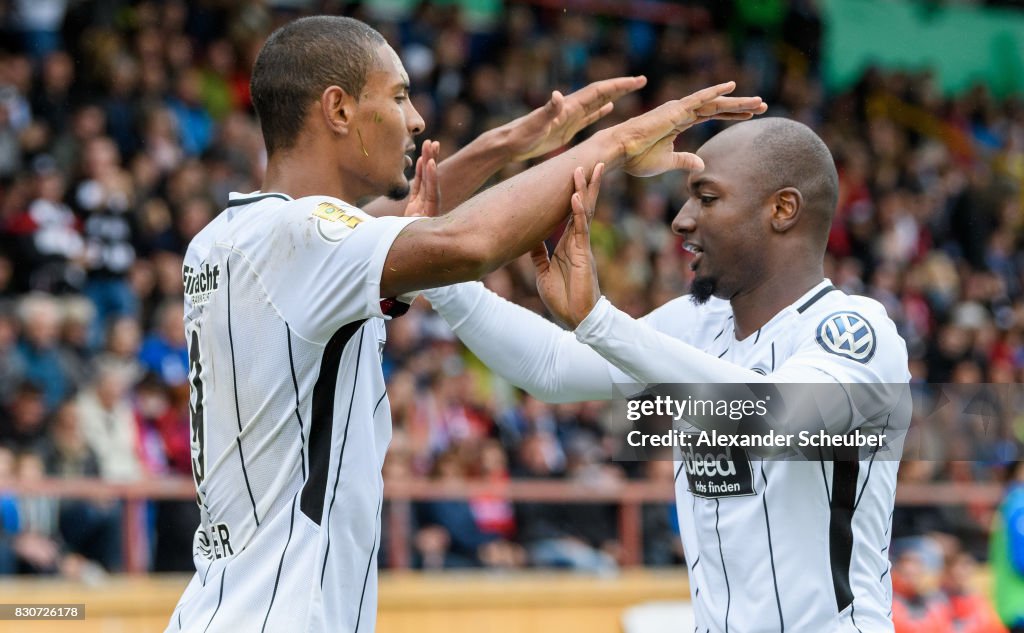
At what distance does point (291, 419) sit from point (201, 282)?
1.59 ft

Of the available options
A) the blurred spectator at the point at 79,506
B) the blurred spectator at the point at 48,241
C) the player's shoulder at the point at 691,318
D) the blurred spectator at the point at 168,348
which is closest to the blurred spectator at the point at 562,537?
the blurred spectator at the point at 168,348

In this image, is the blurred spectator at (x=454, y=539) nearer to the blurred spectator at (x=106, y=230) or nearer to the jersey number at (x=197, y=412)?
the blurred spectator at (x=106, y=230)

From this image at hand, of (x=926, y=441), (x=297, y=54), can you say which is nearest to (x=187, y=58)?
(x=926, y=441)

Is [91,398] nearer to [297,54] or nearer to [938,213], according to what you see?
[297,54]

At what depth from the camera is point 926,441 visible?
11.5 meters

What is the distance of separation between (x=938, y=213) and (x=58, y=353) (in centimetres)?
1114

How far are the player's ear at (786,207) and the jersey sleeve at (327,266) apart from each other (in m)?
1.34

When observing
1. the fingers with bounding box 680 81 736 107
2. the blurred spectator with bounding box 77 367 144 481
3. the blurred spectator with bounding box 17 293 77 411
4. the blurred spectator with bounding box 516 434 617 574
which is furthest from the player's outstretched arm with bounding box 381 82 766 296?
the blurred spectator with bounding box 516 434 617 574

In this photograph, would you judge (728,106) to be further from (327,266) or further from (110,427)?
(110,427)

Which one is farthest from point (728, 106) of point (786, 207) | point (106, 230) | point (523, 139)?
point (106, 230)

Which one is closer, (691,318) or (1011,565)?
(691,318)

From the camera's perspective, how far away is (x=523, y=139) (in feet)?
15.1

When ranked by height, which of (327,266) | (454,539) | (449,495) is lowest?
(454,539)

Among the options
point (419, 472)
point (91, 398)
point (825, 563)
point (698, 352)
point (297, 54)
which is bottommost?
point (419, 472)
